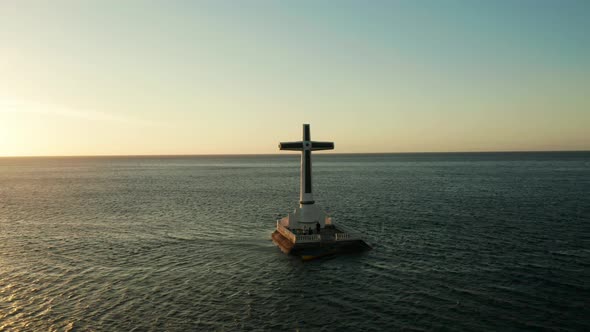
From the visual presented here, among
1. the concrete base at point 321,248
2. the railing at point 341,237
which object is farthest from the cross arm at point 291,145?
the concrete base at point 321,248

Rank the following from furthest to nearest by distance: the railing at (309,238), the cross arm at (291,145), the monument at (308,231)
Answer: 1. the cross arm at (291,145)
2. the railing at (309,238)
3. the monument at (308,231)

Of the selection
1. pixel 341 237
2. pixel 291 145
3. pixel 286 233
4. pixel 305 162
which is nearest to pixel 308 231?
pixel 286 233

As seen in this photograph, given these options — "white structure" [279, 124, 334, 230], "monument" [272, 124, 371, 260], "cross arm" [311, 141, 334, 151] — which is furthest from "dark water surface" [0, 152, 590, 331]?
"cross arm" [311, 141, 334, 151]

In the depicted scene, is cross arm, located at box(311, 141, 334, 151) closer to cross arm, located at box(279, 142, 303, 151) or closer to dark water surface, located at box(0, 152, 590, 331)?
cross arm, located at box(279, 142, 303, 151)

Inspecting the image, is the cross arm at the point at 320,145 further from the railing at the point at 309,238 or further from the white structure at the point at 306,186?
the railing at the point at 309,238

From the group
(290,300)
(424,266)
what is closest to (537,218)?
(424,266)

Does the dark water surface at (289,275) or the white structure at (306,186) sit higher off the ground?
the white structure at (306,186)

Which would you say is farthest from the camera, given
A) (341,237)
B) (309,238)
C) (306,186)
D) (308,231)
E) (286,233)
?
(286,233)

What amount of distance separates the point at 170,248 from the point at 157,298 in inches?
656

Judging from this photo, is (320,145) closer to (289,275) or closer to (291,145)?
(291,145)

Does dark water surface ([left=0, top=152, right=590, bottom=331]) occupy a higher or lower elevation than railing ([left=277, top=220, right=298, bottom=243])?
lower

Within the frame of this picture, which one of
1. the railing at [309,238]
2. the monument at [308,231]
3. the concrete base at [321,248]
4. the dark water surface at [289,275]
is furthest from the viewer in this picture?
the railing at [309,238]

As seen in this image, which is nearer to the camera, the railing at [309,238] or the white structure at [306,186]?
the railing at [309,238]

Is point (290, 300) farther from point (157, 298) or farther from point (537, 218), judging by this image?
point (537, 218)
